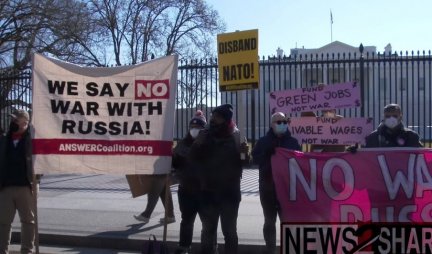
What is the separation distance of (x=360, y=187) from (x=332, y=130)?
3.59 m

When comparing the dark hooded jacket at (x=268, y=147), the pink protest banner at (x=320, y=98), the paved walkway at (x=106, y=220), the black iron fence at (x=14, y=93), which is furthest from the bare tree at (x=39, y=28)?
the dark hooded jacket at (x=268, y=147)

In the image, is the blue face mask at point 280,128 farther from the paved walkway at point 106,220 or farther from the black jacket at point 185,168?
the paved walkway at point 106,220

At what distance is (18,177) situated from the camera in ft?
25.0

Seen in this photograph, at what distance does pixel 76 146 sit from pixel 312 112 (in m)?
4.37

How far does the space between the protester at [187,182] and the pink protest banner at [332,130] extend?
2732 mm

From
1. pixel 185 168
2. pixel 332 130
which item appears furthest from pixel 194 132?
pixel 332 130

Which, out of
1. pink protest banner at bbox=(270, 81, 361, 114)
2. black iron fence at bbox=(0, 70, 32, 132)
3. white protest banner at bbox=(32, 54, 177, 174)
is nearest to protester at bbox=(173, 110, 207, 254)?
white protest banner at bbox=(32, 54, 177, 174)

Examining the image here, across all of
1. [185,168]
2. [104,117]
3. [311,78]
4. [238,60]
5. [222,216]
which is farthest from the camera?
[311,78]

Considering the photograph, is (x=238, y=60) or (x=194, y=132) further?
(x=238, y=60)

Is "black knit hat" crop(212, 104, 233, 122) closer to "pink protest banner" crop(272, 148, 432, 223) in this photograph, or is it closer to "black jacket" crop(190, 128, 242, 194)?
"black jacket" crop(190, 128, 242, 194)

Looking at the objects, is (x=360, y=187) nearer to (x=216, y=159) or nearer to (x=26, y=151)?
(x=216, y=159)

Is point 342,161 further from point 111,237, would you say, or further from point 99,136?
point 111,237

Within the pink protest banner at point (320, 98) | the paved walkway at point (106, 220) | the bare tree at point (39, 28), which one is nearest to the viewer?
the paved walkway at point (106, 220)

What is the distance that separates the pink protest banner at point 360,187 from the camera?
6598 millimetres
